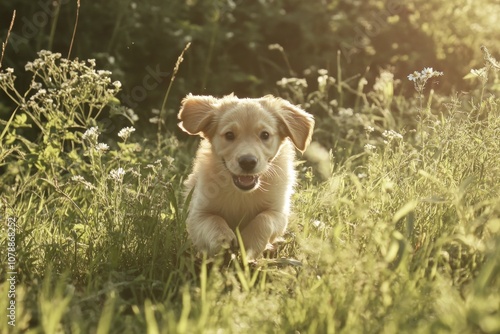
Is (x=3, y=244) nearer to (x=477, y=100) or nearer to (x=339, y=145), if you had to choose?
(x=339, y=145)

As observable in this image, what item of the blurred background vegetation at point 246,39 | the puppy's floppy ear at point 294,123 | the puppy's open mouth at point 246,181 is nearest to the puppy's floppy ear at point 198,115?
the puppy's floppy ear at point 294,123

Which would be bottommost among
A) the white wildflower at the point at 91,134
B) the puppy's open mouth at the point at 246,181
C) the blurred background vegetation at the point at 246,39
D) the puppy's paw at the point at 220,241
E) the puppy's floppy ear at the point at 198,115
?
the puppy's paw at the point at 220,241

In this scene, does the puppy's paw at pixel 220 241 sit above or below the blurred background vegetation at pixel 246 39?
below

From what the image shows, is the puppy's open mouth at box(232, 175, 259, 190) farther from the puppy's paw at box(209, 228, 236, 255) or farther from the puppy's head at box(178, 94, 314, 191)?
the puppy's paw at box(209, 228, 236, 255)

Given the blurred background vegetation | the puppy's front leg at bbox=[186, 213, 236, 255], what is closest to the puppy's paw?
the puppy's front leg at bbox=[186, 213, 236, 255]

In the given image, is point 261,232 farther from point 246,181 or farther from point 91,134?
point 91,134

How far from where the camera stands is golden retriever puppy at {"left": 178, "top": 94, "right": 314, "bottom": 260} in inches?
154

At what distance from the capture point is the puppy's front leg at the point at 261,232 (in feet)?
12.6

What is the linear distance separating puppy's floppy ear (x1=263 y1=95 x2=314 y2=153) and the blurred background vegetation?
2.37 metres

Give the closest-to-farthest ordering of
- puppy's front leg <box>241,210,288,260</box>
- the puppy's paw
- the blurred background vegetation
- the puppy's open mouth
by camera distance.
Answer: the puppy's paw → puppy's front leg <box>241,210,288,260</box> → the puppy's open mouth → the blurred background vegetation

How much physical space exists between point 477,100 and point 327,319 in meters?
3.45

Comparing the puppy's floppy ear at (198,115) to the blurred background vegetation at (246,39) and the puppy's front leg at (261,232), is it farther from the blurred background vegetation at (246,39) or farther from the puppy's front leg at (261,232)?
the blurred background vegetation at (246,39)

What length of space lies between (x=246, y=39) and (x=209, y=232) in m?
3.88

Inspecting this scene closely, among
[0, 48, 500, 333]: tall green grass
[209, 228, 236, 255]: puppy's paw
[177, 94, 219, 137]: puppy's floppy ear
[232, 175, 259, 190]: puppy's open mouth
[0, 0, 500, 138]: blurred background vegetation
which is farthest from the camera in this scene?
[0, 0, 500, 138]: blurred background vegetation
